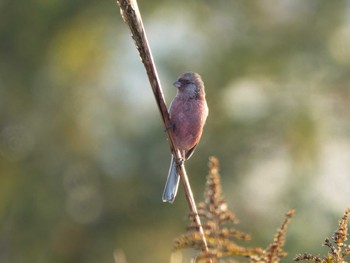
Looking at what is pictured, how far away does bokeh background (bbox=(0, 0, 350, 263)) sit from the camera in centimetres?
1277

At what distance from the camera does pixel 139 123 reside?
13336 mm

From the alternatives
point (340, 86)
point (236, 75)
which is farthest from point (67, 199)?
point (340, 86)

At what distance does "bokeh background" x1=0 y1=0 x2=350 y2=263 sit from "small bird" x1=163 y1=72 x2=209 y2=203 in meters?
6.90

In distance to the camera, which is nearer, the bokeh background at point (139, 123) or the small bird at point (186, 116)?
the small bird at point (186, 116)

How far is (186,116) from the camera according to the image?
4.88m

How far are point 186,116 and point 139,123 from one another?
8.48 meters

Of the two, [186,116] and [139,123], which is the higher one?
[139,123]

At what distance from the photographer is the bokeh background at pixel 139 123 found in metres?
12.8

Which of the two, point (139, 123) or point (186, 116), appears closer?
point (186, 116)

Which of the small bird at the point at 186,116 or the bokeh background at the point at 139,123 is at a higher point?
the bokeh background at the point at 139,123

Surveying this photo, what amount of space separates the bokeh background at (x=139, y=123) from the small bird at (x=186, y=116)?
690 centimetres

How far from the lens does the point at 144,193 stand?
13344mm

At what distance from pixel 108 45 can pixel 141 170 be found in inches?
96.6

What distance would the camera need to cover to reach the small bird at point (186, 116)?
15.5 ft
